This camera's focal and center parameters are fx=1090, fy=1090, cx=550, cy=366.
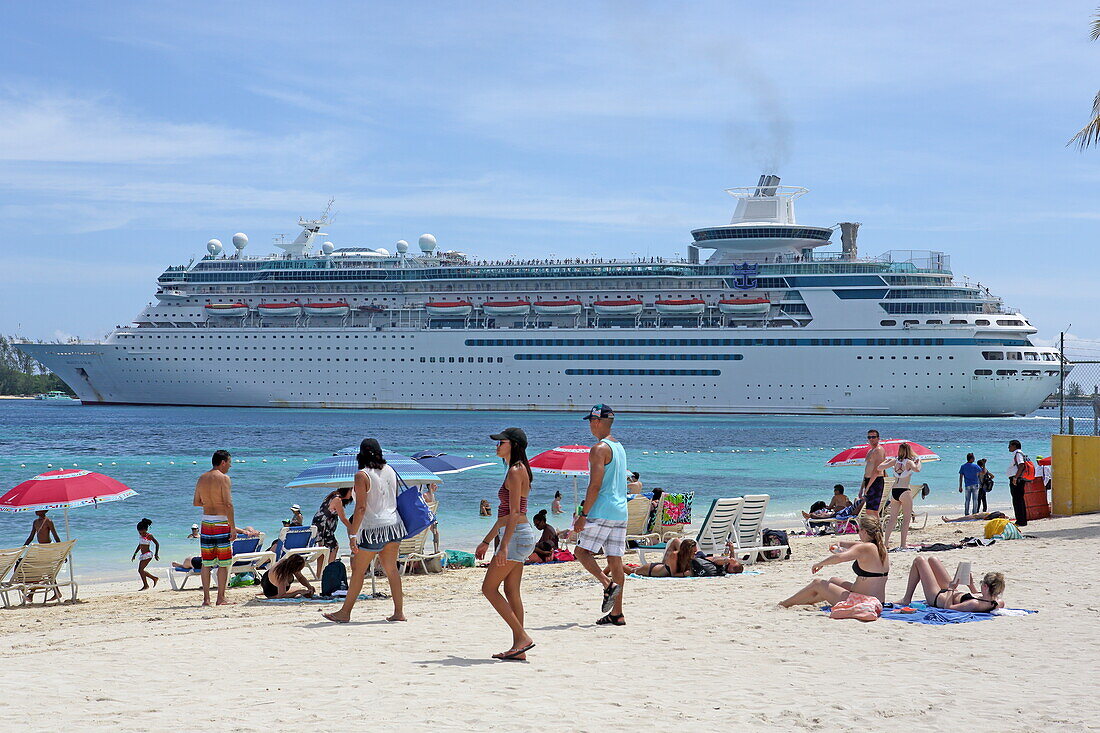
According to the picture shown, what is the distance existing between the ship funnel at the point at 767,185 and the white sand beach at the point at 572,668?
46833 mm

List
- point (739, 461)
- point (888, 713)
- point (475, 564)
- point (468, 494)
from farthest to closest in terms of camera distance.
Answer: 1. point (739, 461)
2. point (468, 494)
3. point (475, 564)
4. point (888, 713)

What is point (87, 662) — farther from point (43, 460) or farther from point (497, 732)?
point (43, 460)

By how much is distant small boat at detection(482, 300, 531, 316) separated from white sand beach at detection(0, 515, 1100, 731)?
145 ft

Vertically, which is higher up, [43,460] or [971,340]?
[971,340]

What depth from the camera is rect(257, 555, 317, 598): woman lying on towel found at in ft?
27.1

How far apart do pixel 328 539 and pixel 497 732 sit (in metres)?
5.82

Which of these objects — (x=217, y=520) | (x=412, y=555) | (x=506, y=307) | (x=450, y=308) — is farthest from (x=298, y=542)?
(x=450, y=308)

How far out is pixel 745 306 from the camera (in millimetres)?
49312

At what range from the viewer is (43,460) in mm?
28484

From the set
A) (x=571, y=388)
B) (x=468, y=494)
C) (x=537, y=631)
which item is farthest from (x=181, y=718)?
(x=571, y=388)

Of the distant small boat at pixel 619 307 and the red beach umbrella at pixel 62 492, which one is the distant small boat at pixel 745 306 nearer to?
the distant small boat at pixel 619 307

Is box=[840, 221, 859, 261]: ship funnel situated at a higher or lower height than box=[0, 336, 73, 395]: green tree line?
higher

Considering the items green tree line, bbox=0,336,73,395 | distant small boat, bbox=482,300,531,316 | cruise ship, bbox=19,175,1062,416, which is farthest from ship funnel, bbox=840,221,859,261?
green tree line, bbox=0,336,73,395

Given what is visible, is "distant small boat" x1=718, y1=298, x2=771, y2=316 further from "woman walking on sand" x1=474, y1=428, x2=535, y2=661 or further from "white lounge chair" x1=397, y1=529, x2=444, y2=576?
"woman walking on sand" x1=474, y1=428, x2=535, y2=661
